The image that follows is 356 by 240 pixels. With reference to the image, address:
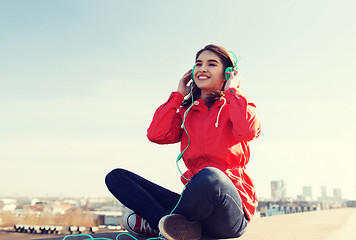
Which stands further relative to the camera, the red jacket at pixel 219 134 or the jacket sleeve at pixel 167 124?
the jacket sleeve at pixel 167 124

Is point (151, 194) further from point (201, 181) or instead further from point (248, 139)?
point (248, 139)

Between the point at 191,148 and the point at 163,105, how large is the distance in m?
0.45

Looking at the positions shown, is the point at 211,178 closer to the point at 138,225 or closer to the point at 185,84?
the point at 138,225

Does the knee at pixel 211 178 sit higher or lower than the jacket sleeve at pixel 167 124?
lower

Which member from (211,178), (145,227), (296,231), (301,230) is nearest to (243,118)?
(211,178)

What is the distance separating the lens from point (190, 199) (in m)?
1.77

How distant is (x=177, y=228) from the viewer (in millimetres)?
1734

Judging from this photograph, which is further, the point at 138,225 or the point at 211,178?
the point at 138,225

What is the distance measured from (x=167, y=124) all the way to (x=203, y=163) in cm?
43

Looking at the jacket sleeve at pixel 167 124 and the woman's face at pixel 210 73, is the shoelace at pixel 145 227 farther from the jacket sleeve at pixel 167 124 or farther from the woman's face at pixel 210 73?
the woman's face at pixel 210 73

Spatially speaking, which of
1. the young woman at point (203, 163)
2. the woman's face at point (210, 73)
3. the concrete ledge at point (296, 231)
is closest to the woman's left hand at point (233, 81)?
the young woman at point (203, 163)

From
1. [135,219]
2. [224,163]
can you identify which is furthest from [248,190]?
[135,219]

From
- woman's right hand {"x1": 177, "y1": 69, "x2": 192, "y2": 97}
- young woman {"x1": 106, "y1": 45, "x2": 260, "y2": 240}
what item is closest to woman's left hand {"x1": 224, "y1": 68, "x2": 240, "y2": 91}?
young woman {"x1": 106, "y1": 45, "x2": 260, "y2": 240}

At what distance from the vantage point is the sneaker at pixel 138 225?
7.14ft
